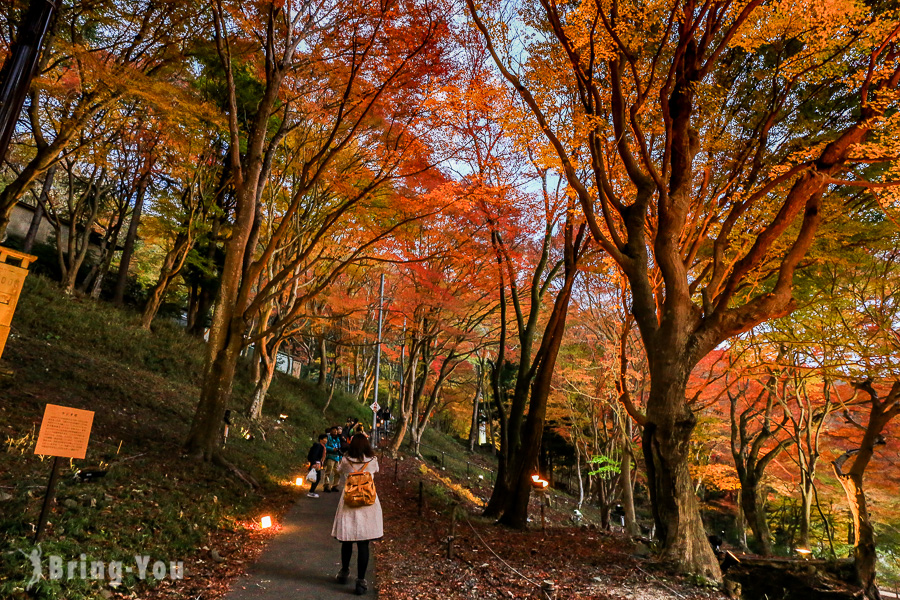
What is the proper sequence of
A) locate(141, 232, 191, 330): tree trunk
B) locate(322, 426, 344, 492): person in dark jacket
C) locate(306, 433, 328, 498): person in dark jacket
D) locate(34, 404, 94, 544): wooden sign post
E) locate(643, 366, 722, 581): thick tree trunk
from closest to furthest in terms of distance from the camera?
locate(34, 404, 94, 544): wooden sign post, locate(643, 366, 722, 581): thick tree trunk, locate(306, 433, 328, 498): person in dark jacket, locate(322, 426, 344, 492): person in dark jacket, locate(141, 232, 191, 330): tree trunk

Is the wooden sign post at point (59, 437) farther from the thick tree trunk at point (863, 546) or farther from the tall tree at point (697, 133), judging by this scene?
the thick tree trunk at point (863, 546)

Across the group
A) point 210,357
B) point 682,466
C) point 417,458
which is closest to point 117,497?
point 210,357

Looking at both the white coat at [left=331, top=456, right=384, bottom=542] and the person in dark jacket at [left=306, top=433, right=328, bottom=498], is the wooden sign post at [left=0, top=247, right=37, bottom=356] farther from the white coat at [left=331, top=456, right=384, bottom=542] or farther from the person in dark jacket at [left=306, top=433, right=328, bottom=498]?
the person in dark jacket at [left=306, top=433, right=328, bottom=498]

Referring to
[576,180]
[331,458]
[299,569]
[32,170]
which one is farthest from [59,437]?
[331,458]

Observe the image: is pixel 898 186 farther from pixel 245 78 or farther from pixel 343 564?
pixel 245 78

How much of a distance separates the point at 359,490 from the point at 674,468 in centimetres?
393

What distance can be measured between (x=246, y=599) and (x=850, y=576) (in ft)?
39.4

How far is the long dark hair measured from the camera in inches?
205

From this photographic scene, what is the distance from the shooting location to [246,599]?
4.27 meters

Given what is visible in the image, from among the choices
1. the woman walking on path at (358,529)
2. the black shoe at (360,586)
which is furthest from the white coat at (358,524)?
the black shoe at (360,586)

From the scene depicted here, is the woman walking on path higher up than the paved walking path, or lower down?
higher up

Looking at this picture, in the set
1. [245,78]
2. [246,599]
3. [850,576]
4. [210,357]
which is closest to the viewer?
[246,599]

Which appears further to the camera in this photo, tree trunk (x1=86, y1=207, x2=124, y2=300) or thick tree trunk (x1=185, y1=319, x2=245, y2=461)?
tree trunk (x1=86, y1=207, x2=124, y2=300)

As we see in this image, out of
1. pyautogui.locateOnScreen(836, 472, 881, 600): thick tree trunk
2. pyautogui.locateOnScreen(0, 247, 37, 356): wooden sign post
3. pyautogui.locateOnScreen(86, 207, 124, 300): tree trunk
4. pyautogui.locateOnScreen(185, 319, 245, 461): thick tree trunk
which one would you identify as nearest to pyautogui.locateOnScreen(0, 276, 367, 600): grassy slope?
pyautogui.locateOnScreen(185, 319, 245, 461): thick tree trunk
